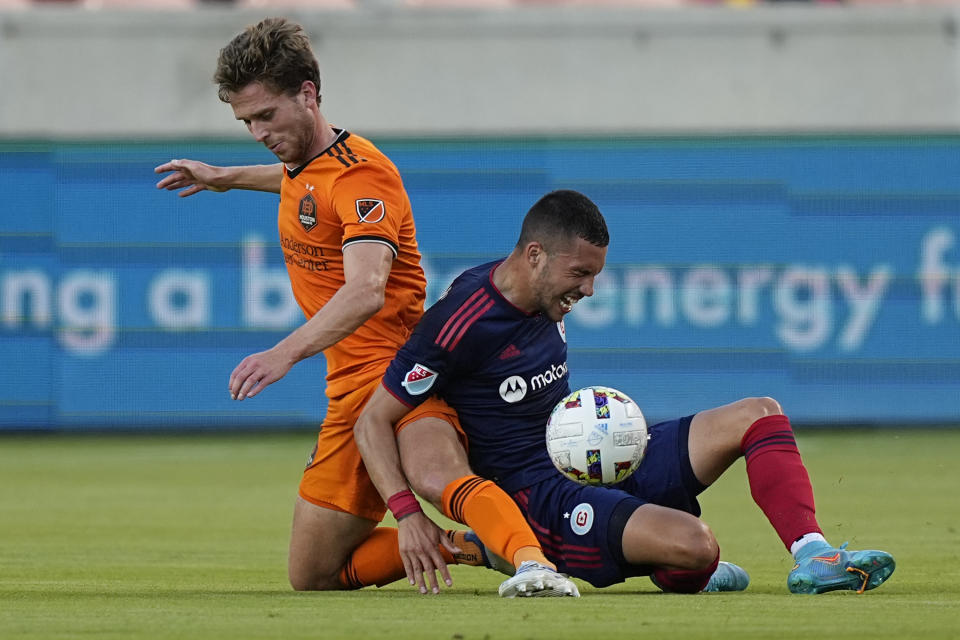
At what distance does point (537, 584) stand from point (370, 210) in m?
1.37

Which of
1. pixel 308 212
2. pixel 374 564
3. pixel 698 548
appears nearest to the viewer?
pixel 698 548

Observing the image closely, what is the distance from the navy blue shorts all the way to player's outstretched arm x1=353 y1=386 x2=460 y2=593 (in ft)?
1.04

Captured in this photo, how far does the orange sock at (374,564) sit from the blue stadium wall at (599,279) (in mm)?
6861

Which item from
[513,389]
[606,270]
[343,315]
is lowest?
[606,270]

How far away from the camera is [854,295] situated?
12453mm

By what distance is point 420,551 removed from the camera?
4730 mm

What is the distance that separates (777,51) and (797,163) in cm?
148

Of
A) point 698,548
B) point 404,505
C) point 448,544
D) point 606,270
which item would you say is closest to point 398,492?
point 404,505

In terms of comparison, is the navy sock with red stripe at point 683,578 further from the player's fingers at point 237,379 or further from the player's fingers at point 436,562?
the player's fingers at point 237,379

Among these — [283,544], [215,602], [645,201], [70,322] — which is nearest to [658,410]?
[645,201]

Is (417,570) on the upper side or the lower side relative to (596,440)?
lower

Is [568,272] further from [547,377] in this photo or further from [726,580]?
[726,580]

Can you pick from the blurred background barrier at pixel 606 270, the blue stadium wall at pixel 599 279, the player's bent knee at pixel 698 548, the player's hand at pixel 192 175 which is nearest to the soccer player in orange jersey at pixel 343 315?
the player's bent knee at pixel 698 548

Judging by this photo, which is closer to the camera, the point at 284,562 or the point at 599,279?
the point at 284,562
